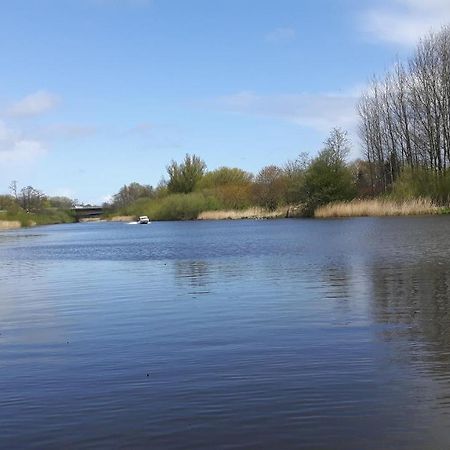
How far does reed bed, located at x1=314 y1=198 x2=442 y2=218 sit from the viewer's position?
158ft

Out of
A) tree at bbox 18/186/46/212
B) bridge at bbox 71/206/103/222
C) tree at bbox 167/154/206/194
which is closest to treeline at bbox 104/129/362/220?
tree at bbox 167/154/206/194

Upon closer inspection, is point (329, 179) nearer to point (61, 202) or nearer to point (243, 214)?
point (243, 214)

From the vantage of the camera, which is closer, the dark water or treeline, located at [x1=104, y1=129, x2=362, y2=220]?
the dark water

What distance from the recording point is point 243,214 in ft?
257

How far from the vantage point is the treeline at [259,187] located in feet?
201

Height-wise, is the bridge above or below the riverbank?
above

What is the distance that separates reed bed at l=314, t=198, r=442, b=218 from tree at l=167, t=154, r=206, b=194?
1530 inches

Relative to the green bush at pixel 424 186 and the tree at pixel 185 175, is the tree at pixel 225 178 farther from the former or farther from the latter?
the green bush at pixel 424 186

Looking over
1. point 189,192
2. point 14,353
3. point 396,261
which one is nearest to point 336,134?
point 189,192

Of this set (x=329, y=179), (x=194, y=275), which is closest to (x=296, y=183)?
(x=329, y=179)

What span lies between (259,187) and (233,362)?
75658mm

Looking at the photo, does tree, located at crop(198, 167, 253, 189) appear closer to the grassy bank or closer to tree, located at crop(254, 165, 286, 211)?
tree, located at crop(254, 165, 286, 211)

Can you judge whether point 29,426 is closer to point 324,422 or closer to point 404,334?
point 324,422

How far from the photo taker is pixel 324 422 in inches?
210
